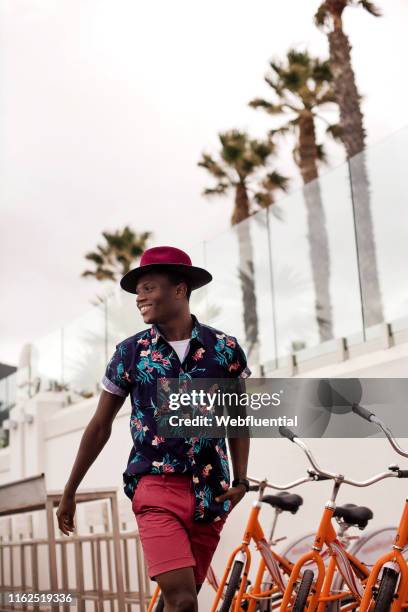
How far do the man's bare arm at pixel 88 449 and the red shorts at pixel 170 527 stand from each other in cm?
20

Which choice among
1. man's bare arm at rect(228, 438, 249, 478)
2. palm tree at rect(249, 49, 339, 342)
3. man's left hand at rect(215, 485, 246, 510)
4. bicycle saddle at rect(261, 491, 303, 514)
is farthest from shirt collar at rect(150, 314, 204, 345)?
palm tree at rect(249, 49, 339, 342)

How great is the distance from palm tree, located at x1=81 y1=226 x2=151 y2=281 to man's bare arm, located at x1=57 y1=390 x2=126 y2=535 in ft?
49.8

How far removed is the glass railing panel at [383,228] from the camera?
17.5 ft

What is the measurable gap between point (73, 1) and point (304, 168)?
457 centimetres

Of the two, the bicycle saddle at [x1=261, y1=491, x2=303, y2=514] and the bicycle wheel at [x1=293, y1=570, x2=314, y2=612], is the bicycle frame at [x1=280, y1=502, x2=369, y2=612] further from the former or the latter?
the bicycle saddle at [x1=261, y1=491, x2=303, y2=514]

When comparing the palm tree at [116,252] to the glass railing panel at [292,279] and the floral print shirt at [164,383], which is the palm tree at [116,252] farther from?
the floral print shirt at [164,383]

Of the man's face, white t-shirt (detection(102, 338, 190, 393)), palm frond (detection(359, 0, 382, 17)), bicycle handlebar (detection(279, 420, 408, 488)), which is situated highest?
palm frond (detection(359, 0, 382, 17))

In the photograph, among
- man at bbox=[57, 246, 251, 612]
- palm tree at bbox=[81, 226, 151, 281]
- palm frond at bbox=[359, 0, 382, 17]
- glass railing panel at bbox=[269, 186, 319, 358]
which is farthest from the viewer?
palm tree at bbox=[81, 226, 151, 281]

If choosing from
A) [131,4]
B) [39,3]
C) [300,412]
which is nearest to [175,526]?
[300,412]

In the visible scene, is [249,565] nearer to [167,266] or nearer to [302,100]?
[167,266]

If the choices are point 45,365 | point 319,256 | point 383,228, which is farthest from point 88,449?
point 45,365

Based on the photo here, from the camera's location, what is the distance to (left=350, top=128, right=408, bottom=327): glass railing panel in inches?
211

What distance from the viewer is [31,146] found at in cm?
1440

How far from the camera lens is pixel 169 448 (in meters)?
2.69
